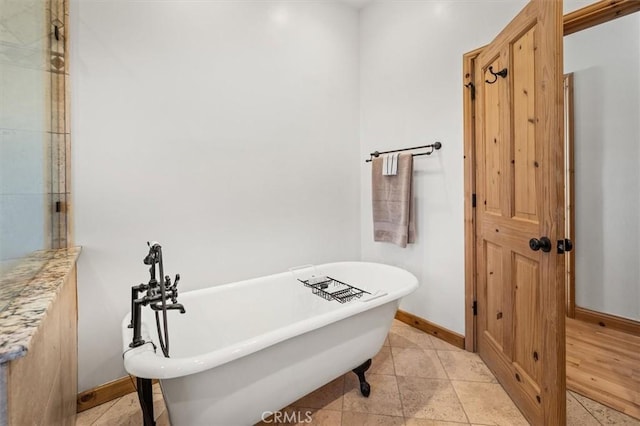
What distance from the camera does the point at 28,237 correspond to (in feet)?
3.40

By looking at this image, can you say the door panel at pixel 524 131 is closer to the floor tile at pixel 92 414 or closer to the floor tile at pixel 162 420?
the floor tile at pixel 162 420

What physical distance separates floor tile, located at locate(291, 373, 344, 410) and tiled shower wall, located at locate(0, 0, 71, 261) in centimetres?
146

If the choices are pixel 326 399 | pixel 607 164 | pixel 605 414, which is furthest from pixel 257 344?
pixel 607 164

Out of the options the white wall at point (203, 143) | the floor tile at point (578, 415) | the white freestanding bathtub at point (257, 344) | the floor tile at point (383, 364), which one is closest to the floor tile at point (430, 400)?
the floor tile at point (383, 364)

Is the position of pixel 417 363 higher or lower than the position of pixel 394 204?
lower

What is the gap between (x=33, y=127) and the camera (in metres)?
1.24

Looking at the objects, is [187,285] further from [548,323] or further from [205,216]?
[548,323]

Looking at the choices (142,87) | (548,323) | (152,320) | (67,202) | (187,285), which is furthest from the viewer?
(187,285)

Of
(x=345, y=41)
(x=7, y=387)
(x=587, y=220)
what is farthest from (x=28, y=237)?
(x=587, y=220)

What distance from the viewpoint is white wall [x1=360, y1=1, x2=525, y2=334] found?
2.15 meters

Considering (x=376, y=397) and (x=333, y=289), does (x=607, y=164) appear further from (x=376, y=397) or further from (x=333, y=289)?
(x=376, y=397)

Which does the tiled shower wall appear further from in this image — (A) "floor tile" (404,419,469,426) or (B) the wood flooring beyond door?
(B) the wood flooring beyond door

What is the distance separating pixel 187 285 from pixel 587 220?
3.20 meters

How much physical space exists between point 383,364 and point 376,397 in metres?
0.34
